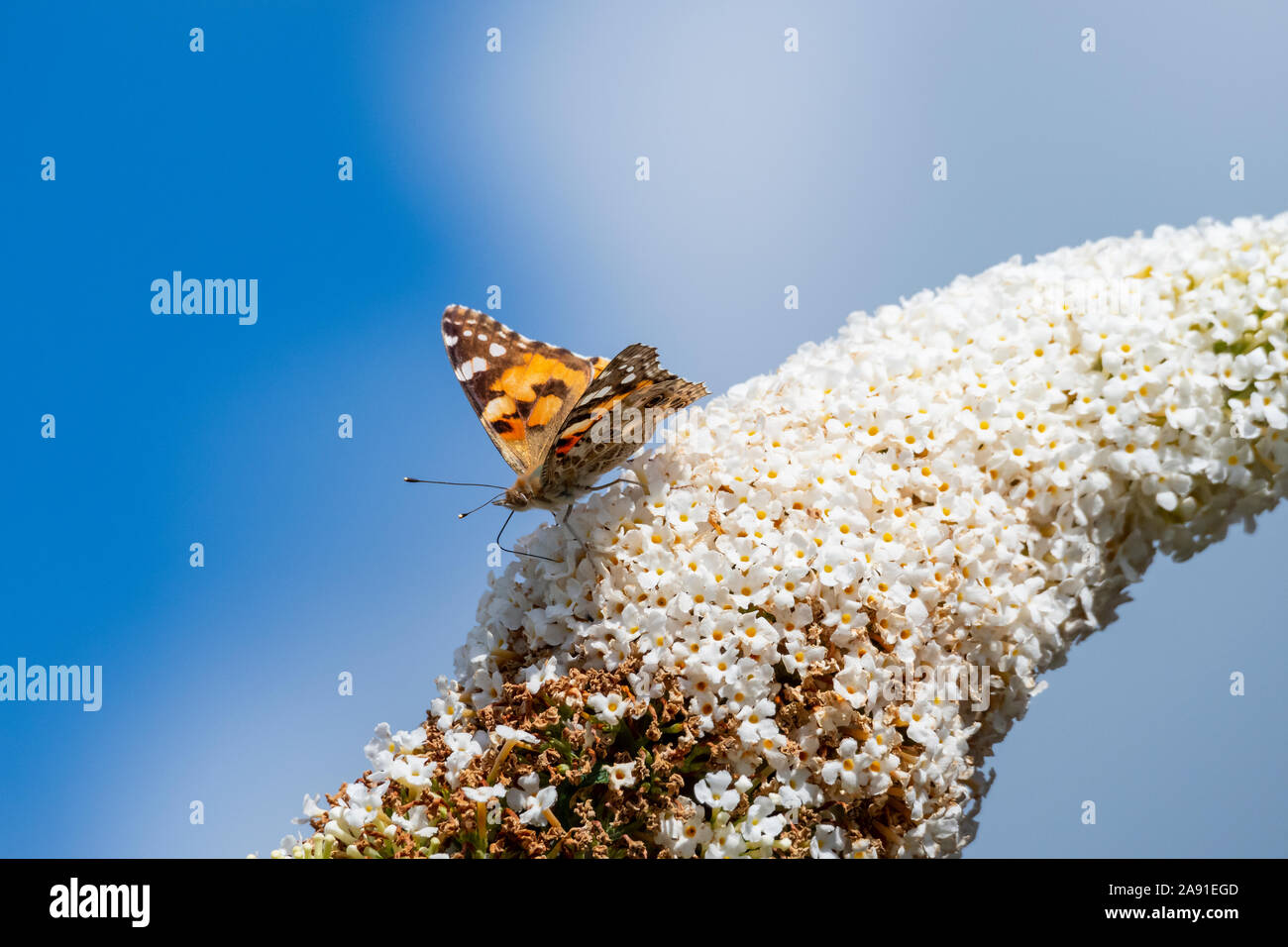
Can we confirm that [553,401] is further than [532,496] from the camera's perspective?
Yes

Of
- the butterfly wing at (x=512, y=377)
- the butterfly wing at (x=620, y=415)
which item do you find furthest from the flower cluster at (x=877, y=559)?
the butterfly wing at (x=512, y=377)

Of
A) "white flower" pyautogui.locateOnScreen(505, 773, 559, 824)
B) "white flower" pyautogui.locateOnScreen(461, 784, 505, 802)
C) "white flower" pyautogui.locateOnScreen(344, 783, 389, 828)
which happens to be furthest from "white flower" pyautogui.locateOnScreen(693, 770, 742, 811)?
"white flower" pyautogui.locateOnScreen(344, 783, 389, 828)

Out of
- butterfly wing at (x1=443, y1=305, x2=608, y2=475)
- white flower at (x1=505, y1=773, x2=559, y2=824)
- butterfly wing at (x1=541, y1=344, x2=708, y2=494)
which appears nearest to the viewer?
white flower at (x1=505, y1=773, x2=559, y2=824)

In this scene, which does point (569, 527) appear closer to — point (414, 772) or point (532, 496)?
point (532, 496)

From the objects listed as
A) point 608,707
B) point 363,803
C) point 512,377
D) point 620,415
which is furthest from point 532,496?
point 363,803

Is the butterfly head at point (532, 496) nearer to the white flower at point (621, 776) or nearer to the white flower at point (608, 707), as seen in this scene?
the white flower at point (608, 707)

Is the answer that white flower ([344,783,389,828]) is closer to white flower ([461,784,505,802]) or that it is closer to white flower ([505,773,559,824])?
white flower ([461,784,505,802])
